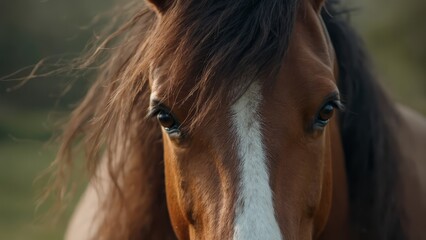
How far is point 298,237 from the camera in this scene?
86.4 inches

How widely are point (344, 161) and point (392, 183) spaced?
0.18 metres

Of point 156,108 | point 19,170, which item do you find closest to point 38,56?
point 19,170

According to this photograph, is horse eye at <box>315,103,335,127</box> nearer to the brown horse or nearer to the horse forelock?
the brown horse

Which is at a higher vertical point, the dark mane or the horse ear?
the horse ear

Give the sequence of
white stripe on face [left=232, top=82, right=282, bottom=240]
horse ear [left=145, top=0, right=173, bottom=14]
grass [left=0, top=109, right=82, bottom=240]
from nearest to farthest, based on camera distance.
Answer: white stripe on face [left=232, top=82, right=282, bottom=240]
horse ear [left=145, top=0, right=173, bottom=14]
grass [left=0, top=109, right=82, bottom=240]

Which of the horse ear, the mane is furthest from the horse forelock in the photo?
the horse ear

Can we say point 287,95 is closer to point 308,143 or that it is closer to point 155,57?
point 308,143

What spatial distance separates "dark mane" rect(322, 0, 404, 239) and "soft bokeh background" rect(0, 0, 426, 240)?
15.2ft

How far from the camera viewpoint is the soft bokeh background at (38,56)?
31.5 feet

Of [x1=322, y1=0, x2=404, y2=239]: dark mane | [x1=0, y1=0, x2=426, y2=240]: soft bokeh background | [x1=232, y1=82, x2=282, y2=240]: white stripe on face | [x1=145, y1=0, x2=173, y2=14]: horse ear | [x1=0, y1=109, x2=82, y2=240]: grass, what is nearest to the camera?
[x1=232, y1=82, x2=282, y2=240]: white stripe on face

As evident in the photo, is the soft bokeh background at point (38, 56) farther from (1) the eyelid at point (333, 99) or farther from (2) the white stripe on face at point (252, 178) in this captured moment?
(2) the white stripe on face at point (252, 178)

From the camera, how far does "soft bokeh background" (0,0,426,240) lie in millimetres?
9602

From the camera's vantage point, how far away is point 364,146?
2.88 m

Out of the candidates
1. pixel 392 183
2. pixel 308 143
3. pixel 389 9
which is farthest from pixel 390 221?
pixel 389 9
